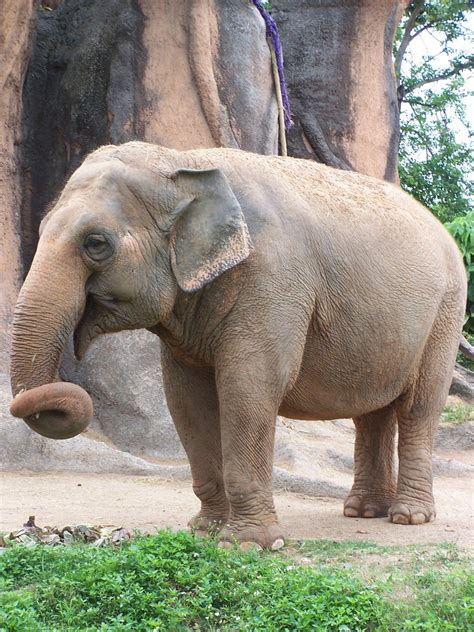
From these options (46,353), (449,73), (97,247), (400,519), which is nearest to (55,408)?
(46,353)

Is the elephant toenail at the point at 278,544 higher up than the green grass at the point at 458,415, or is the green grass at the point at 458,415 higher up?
the elephant toenail at the point at 278,544

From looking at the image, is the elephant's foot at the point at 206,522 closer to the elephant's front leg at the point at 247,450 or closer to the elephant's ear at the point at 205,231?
the elephant's front leg at the point at 247,450

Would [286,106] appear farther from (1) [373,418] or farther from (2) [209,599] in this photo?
(2) [209,599]

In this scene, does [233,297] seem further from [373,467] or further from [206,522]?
[373,467]

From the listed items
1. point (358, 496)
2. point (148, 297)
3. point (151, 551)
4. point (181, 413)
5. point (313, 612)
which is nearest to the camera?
point (313, 612)

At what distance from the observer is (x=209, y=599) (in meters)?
4.76

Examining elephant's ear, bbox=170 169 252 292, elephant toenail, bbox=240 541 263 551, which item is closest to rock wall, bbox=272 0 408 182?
elephant's ear, bbox=170 169 252 292

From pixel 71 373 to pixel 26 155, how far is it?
2.16 meters

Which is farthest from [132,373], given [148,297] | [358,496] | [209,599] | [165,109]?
[209,599]

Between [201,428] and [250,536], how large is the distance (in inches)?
31.5

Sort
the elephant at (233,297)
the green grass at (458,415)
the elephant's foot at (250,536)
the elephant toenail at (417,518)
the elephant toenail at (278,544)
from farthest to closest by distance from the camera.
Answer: the green grass at (458,415), the elephant toenail at (417,518), the elephant toenail at (278,544), the elephant's foot at (250,536), the elephant at (233,297)

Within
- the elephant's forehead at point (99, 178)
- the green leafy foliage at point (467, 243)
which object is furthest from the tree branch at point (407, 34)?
the elephant's forehead at point (99, 178)

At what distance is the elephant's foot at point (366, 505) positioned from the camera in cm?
745

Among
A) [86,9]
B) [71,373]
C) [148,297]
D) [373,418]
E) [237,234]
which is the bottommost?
[71,373]
